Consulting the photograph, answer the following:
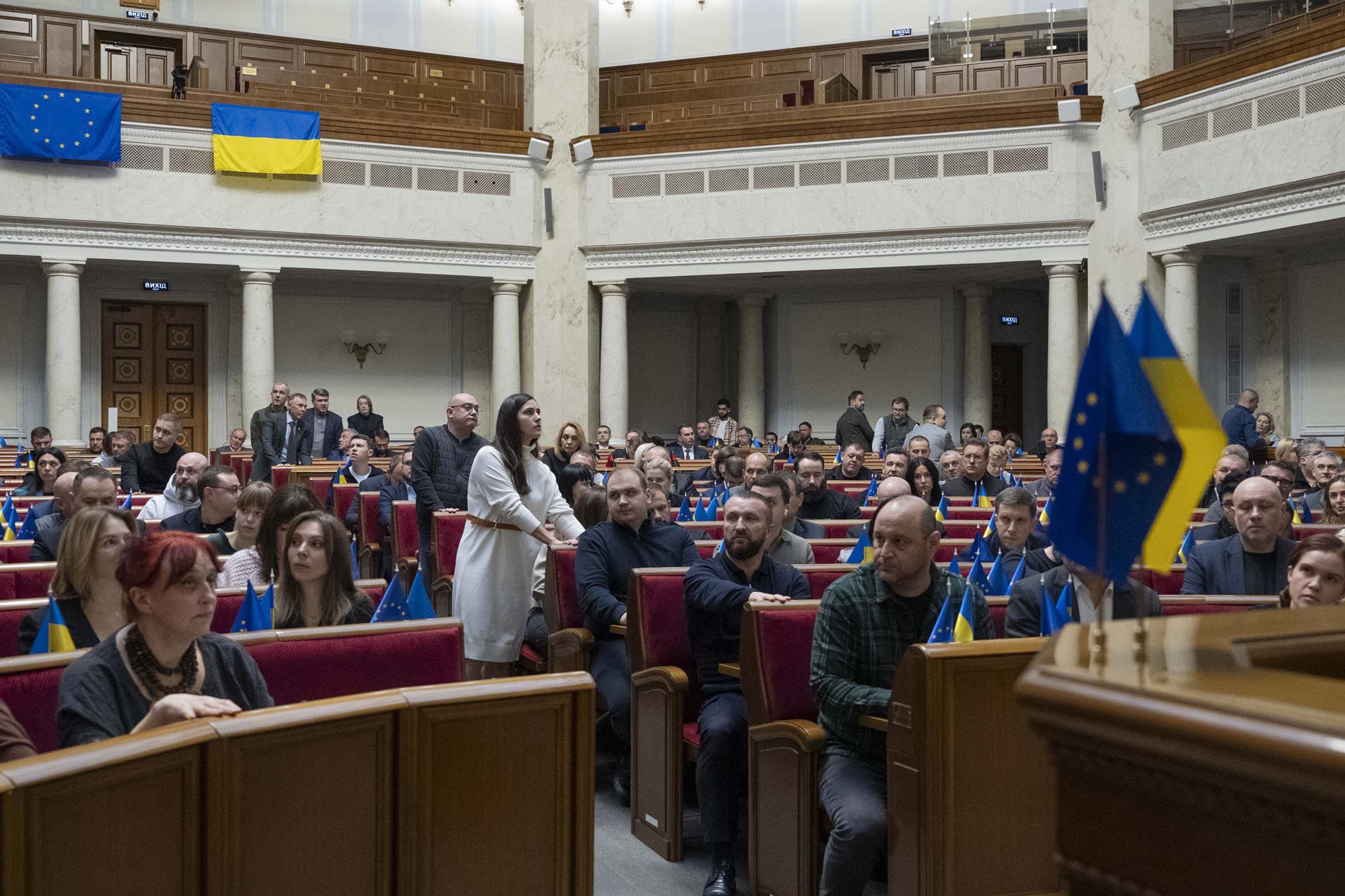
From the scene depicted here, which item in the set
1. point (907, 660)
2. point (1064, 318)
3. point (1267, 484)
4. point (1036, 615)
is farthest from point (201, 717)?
point (1064, 318)

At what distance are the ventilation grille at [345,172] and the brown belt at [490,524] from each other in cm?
1115

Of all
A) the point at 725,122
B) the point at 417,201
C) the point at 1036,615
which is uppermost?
the point at 725,122

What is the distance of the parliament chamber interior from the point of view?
1787mm

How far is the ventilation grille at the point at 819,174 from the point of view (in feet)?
50.1

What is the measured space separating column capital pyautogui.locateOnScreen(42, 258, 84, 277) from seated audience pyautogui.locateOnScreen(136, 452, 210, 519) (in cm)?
937

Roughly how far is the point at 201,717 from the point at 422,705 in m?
0.40

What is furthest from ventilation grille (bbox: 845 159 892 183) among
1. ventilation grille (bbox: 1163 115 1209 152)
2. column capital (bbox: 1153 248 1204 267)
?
column capital (bbox: 1153 248 1204 267)

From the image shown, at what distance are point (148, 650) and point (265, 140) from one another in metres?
13.6

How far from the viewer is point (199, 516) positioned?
541 centimetres

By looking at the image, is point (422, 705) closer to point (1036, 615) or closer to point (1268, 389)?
point (1036, 615)

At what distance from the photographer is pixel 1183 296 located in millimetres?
13742

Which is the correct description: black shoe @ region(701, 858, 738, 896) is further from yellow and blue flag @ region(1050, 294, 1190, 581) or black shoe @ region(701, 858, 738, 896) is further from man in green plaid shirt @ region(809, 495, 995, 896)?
yellow and blue flag @ region(1050, 294, 1190, 581)

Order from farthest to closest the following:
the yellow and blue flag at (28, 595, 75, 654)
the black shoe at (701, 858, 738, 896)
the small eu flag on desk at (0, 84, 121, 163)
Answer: the small eu flag on desk at (0, 84, 121, 163) → the black shoe at (701, 858, 738, 896) → the yellow and blue flag at (28, 595, 75, 654)

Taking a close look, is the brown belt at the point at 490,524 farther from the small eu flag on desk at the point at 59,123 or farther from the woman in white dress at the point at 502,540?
the small eu flag on desk at the point at 59,123
